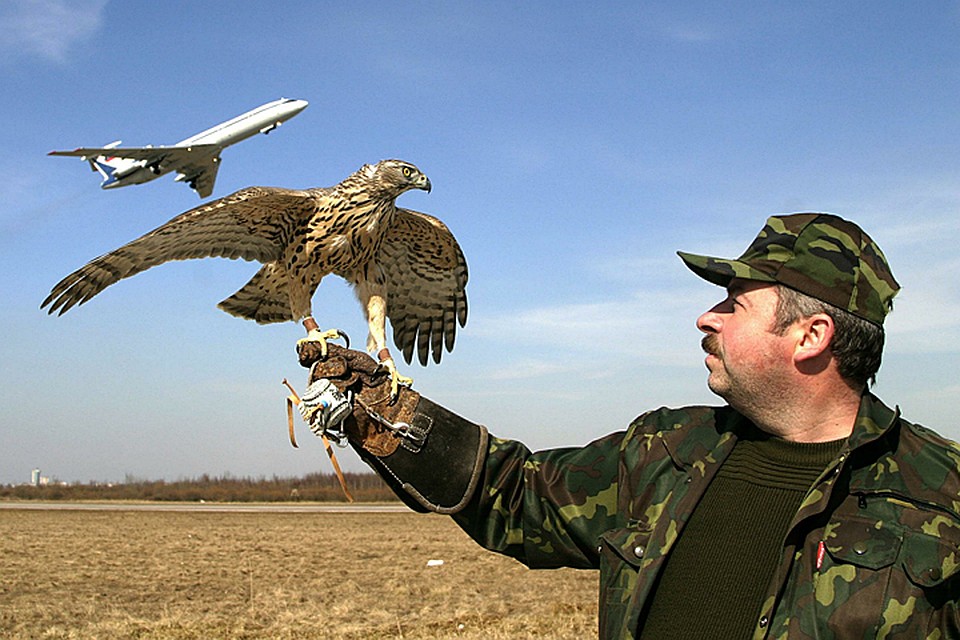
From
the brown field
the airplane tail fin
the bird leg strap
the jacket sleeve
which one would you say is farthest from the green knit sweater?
the airplane tail fin

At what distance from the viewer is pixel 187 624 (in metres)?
10.1

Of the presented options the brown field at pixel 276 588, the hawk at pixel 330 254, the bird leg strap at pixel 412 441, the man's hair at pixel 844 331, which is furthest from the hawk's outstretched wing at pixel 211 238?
the brown field at pixel 276 588

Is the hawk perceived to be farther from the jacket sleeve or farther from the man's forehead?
the man's forehead

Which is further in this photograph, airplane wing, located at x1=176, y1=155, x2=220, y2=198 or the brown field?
airplane wing, located at x1=176, y1=155, x2=220, y2=198

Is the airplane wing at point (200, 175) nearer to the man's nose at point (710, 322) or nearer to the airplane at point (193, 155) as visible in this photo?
the airplane at point (193, 155)

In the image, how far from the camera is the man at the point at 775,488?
2.14 meters

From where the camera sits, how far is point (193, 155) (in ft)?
69.2

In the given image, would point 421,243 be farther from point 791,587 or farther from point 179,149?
point 179,149

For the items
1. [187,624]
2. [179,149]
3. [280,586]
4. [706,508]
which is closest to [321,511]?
[179,149]

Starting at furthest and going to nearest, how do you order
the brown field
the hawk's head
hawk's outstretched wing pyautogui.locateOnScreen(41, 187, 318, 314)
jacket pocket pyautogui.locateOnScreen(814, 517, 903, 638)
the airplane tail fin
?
the airplane tail fin
the brown field
the hawk's head
hawk's outstretched wing pyautogui.locateOnScreen(41, 187, 318, 314)
jacket pocket pyautogui.locateOnScreen(814, 517, 903, 638)

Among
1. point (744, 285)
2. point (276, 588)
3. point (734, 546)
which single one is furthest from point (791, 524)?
point (276, 588)

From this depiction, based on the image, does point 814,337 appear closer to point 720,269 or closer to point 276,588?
point 720,269

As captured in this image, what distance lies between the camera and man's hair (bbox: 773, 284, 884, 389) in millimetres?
2332

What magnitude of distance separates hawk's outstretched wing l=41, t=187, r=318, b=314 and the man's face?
231 cm
